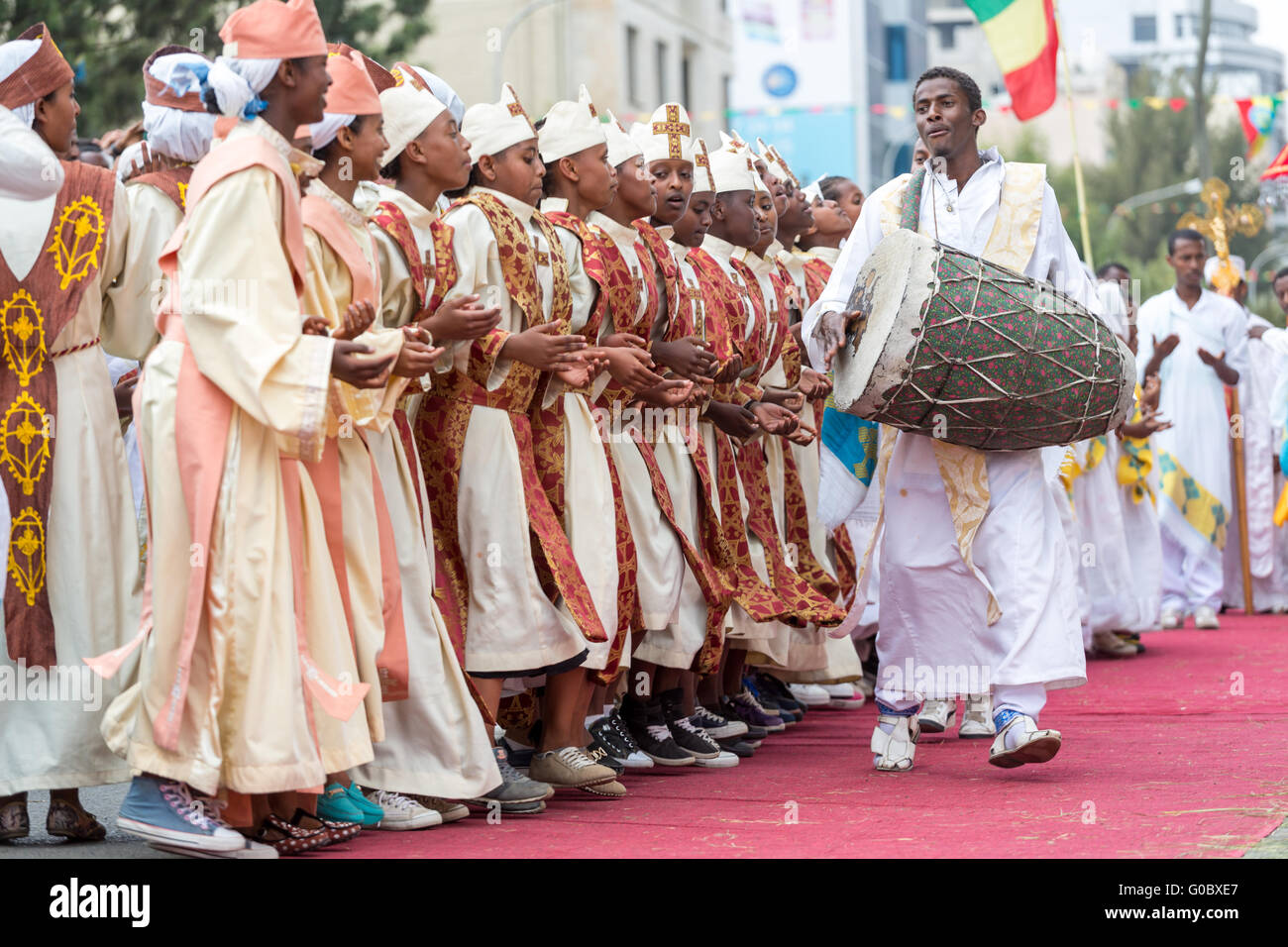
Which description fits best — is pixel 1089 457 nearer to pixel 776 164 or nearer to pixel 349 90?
pixel 776 164

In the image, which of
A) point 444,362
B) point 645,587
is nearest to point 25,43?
point 444,362

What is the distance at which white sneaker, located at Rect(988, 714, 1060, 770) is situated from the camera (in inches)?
225

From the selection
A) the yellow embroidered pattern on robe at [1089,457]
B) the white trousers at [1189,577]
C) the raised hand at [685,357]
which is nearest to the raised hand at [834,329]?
the raised hand at [685,357]

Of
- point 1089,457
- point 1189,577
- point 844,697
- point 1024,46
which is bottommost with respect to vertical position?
point 1189,577

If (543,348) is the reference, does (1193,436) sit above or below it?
below

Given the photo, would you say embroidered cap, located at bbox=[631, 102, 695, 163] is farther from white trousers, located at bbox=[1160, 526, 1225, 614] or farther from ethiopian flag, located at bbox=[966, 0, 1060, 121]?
white trousers, located at bbox=[1160, 526, 1225, 614]

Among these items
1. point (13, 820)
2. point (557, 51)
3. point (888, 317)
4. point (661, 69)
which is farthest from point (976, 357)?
point (661, 69)

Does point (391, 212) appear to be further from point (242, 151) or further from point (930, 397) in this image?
point (930, 397)

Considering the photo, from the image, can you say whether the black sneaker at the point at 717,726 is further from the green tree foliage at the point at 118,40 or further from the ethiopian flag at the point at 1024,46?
the green tree foliage at the point at 118,40

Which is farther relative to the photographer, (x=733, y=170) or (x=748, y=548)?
(x=733, y=170)

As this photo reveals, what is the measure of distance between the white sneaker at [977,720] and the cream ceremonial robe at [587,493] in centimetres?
170

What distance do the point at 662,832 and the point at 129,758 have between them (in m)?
1.39

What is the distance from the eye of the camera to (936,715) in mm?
7105

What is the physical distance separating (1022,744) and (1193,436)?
25.1 feet
